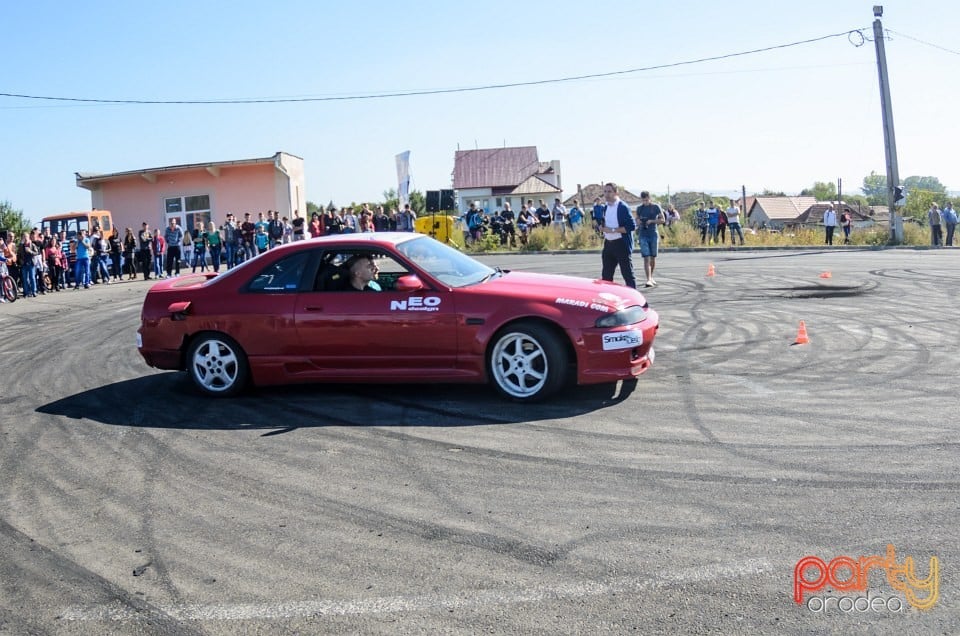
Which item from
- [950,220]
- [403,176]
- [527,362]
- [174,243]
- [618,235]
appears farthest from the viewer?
[403,176]

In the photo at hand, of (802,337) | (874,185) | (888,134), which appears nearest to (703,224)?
(888,134)

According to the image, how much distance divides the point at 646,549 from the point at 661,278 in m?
13.8

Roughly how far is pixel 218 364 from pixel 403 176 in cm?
2598

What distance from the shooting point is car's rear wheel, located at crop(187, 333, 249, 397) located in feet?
27.9

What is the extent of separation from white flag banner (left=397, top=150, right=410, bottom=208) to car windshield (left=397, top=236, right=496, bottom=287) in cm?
2484

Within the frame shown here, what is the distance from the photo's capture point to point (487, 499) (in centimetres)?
545

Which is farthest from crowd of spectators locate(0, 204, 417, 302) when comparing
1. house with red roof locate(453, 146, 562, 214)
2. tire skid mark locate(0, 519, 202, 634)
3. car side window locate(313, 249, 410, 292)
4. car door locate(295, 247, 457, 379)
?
house with red roof locate(453, 146, 562, 214)

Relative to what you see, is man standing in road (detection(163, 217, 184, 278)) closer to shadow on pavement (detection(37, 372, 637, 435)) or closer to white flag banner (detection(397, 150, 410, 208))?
white flag banner (detection(397, 150, 410, 208))

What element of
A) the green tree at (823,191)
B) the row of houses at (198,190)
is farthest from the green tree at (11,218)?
the green tree at (823,191)

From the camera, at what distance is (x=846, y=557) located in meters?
4.38

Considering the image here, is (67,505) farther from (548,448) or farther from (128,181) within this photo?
(128,181)

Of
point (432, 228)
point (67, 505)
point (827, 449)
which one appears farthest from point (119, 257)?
point (827, 449)

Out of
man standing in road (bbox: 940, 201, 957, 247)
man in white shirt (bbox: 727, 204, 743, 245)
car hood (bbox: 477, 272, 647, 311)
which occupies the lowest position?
car hood (bbox: 477, 272, 647, 311)

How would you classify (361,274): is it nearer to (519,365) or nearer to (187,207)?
(519,365)
